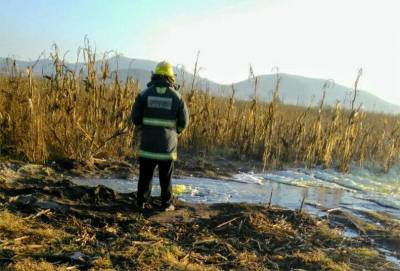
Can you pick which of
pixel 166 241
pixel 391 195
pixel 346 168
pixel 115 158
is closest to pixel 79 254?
pixel 166 241

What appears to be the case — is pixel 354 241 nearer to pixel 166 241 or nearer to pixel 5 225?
pixel 166 241

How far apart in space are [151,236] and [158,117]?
170cm

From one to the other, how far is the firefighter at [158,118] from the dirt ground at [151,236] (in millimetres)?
647

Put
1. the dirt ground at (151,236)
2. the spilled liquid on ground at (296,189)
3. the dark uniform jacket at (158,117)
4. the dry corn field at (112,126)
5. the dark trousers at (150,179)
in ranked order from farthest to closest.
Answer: the dry corn field at (112,126) < the spilled liquid on ground at (296,189) < the dark trousers at (150,179) < the dark uniform jacket at (158,117) < the dirt ground at (151,236)

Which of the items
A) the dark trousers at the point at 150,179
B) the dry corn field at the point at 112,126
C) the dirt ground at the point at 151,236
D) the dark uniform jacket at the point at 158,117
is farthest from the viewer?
the dry corn field at the point at 112,126

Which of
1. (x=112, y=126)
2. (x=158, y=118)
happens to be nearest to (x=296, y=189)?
(x=112, y=126)

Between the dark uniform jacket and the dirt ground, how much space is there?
2.54 feet

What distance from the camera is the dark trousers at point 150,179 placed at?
20.9 feet

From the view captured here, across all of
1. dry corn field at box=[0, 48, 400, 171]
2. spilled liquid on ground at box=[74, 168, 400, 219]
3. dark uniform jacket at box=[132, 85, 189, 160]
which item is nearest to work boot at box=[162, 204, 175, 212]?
dark uniform jacket at box=[132, 85, 189, 160]

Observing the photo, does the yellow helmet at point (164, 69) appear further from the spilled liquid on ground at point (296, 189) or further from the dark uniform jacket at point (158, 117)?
the spilled liquid on ground at point (296, 189)

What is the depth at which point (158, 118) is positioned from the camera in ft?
20.6

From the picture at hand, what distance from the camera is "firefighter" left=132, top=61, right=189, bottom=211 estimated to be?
6.24 meters

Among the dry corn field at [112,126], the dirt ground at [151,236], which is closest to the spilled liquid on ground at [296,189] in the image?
the dry corn field at [112,126]

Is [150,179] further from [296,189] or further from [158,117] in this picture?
[296,189]
